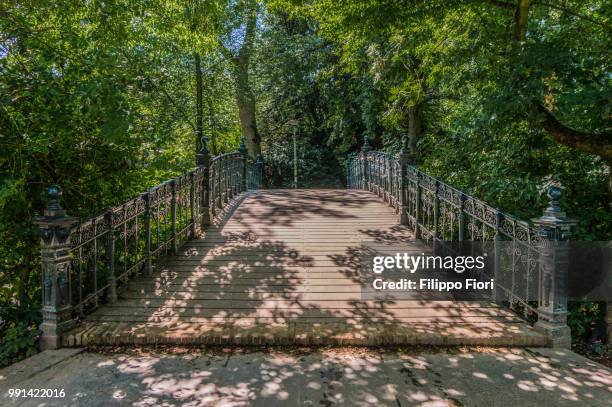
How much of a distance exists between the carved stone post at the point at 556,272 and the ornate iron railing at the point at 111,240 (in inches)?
→ 221

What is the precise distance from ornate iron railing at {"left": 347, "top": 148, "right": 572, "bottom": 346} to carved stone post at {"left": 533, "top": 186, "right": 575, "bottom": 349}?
0.03 ft

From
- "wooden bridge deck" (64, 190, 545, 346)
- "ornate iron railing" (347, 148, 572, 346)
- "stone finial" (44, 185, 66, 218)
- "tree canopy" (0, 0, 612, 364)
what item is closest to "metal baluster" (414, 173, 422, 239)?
"ornate iron railing" (347, 148, 572, 346)

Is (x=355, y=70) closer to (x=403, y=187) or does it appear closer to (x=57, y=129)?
(x=403, y=187)

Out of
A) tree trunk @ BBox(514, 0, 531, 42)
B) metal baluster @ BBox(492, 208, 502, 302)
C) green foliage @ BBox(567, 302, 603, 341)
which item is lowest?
green foliage @ BBox(567, 302, 603, 341)

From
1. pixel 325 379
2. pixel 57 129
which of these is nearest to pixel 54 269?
pixel 57 129

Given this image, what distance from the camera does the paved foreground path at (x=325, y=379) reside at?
3.69 meters

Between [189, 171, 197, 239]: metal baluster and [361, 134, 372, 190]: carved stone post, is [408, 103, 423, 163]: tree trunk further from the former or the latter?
[189, 171, 197, 239]: metal baluster

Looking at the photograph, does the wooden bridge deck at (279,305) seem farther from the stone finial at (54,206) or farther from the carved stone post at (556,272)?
the stone finial at (54,206)

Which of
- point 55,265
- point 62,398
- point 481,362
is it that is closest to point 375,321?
point 481,362

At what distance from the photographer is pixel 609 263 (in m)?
6.66

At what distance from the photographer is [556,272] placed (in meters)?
4.87

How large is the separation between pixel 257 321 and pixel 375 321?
1.52 metres

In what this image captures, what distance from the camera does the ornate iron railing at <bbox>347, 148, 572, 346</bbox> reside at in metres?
4.97

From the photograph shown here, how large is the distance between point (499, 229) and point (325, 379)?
325cm
